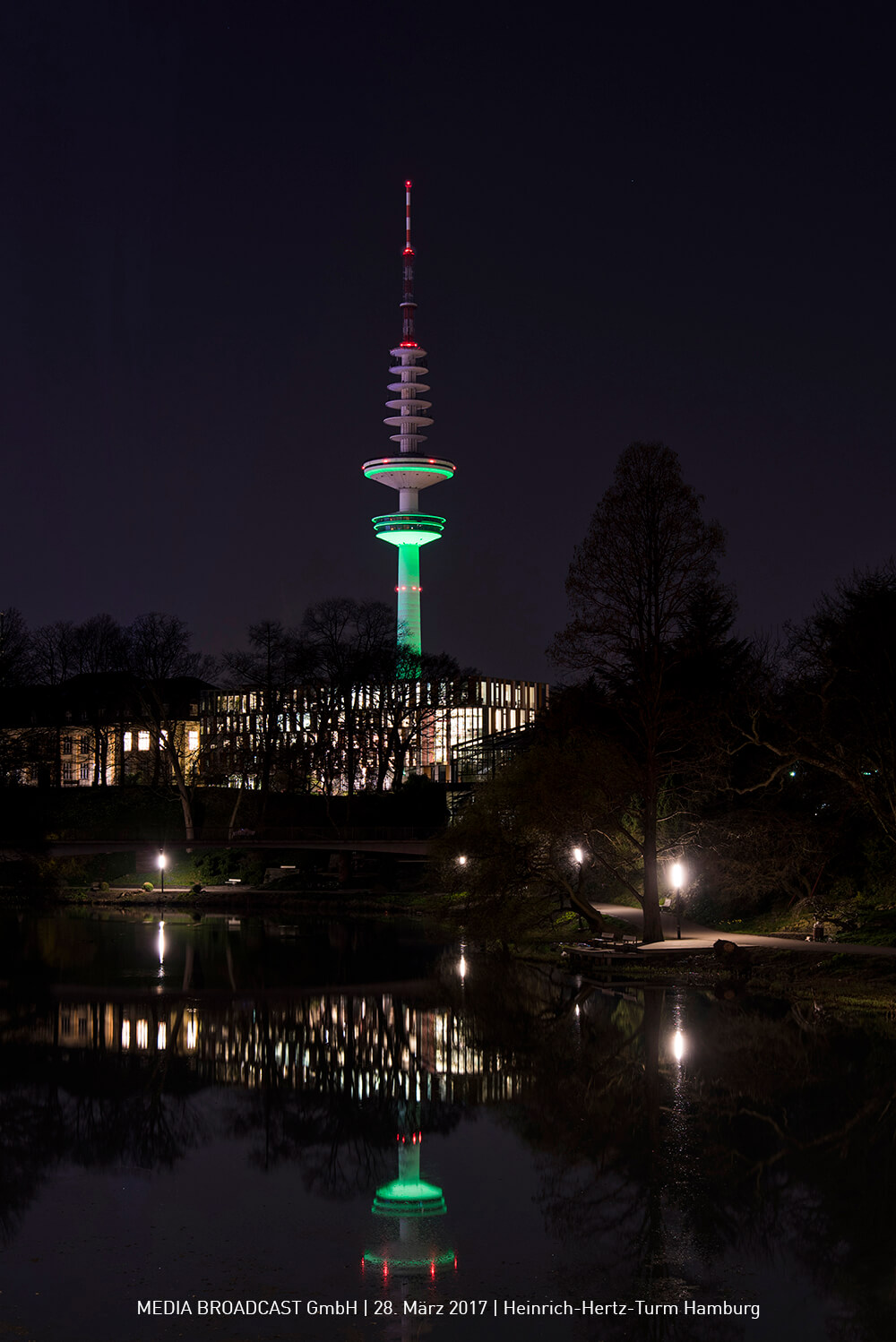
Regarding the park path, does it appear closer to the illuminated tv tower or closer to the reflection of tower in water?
the reflection of tower in water

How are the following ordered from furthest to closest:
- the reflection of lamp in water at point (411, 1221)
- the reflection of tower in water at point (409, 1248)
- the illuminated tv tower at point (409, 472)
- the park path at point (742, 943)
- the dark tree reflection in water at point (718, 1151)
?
the illuminated tv tower at point (409, 472) → the park path at point (742, 943) → the reflection of lamp in water at point (411, 1221) → the dark tree reflection in water at point (718, 1151) → the reflection of tower in water at point (409, 1248)

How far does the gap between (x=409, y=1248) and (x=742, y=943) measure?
23.0 meters

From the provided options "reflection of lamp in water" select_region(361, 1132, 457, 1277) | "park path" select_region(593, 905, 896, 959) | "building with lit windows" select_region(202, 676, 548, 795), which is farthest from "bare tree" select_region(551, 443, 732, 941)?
"building with lit windows" select_region(202, 676, 548, 795)

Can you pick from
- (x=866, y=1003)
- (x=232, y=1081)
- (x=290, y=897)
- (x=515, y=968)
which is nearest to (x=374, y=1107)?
(x=232, y=1081)

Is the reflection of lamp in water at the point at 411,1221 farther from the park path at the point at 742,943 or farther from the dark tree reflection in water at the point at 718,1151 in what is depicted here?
the park path at the point at 742,943

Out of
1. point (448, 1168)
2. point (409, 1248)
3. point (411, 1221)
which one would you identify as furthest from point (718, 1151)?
point (409, 1248)

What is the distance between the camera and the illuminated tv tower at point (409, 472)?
512ft

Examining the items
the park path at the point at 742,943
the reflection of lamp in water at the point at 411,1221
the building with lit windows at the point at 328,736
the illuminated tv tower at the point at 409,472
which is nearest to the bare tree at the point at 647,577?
the park path at the point at 742,943

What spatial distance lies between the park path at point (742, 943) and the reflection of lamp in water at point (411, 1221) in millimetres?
17267

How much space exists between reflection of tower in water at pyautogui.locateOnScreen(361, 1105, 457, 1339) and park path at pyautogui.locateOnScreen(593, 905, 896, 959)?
1807 centimetres

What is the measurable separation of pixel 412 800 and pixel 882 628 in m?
48.9

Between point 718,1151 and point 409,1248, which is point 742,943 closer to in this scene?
point 718,1151

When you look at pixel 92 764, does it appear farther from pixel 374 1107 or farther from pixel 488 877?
pixel 374 1107

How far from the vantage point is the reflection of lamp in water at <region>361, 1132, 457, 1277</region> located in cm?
1585
